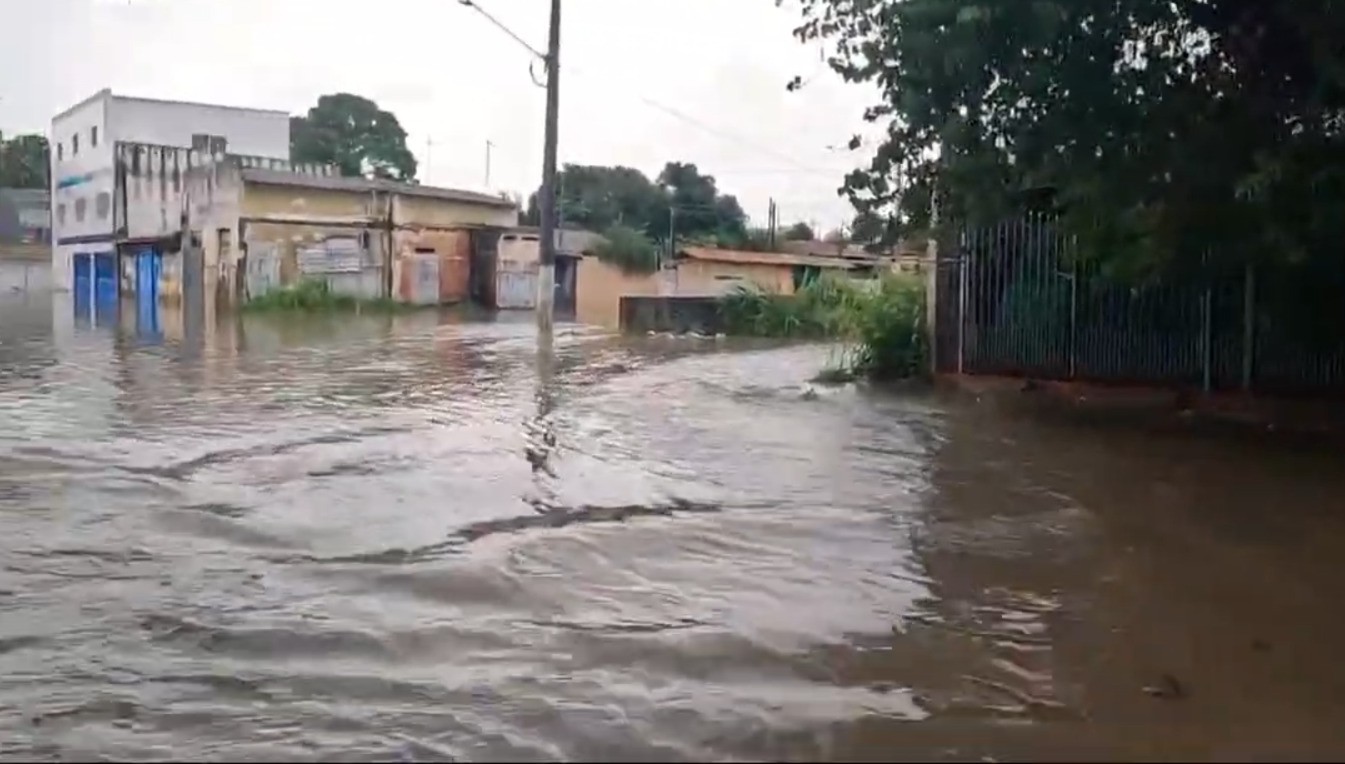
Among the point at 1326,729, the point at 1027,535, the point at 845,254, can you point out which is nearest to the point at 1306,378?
the point at 1027,535

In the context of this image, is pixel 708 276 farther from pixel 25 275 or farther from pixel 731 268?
pixel 25 275

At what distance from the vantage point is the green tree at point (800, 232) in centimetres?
4735

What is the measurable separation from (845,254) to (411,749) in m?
35.2

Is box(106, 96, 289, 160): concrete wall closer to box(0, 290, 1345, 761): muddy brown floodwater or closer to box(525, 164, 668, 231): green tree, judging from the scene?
box(525, 164, 668, 231): green tree

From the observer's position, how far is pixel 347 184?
36750 millimetres

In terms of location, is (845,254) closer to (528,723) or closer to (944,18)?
(944,18)

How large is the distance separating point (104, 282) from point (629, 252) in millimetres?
18799

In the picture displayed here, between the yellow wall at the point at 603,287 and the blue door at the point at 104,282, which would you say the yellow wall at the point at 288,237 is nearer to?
the yellow wall at the point at 603,287

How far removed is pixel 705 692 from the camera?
14.7 ft

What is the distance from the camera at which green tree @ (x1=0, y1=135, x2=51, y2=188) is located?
57.6m

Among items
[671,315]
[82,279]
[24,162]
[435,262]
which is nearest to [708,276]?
[435,262]

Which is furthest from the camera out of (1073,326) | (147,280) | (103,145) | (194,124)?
(194,124)

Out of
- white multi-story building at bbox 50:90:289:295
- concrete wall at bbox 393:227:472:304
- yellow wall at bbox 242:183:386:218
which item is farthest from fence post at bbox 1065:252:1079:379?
white multi-story building at bbox 50:90:289:295

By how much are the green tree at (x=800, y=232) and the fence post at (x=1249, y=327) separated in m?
34.2
